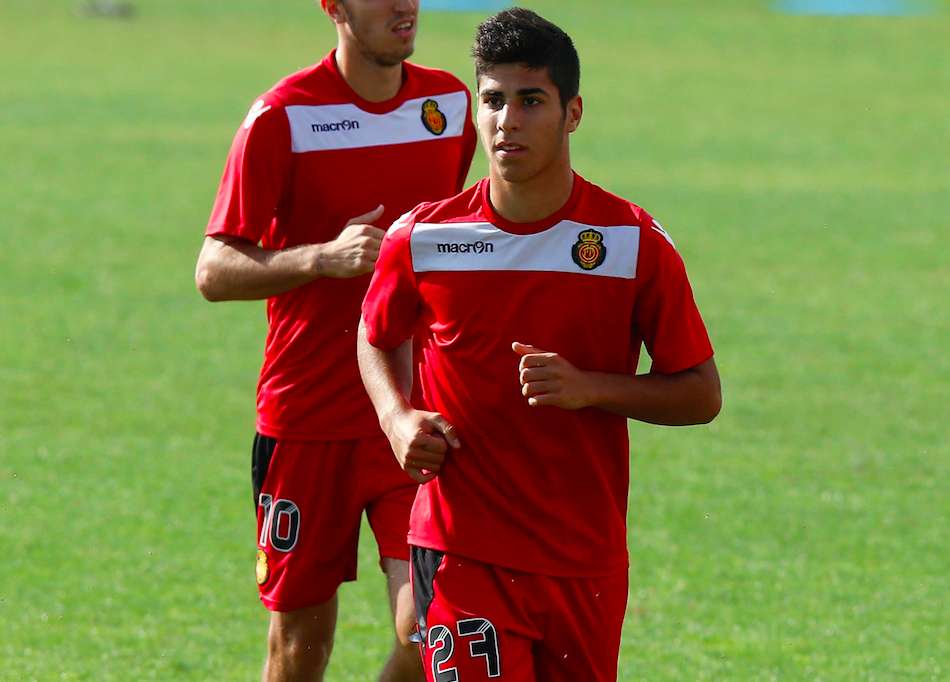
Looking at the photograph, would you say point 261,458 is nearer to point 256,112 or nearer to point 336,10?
point 256,112

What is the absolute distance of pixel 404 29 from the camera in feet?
21.4

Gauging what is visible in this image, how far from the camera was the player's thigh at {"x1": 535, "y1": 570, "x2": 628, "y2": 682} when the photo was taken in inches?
202

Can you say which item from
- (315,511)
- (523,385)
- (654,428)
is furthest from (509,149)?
(654,428)

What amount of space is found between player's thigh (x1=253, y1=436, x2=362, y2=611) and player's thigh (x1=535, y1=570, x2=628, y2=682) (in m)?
1.58

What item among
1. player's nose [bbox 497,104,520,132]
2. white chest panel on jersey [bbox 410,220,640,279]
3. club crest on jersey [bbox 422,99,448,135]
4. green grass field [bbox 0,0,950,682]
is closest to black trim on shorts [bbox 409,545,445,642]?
white chest panel on jersey [bbox 410,220,640,279]

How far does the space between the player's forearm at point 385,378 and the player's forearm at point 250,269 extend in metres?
0.67

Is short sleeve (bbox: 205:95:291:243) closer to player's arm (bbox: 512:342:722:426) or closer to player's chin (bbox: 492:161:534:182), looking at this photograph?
player's chin (bbox: 492:161:534:182)

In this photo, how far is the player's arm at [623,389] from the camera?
16.1ft

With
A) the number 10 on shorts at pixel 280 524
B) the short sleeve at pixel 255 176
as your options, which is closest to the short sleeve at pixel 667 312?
the short sleeve at pixel 255 176

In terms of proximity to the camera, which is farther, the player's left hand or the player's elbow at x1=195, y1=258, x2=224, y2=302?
the player's elbow at x1=195, y1=258, x2=224, y2=302

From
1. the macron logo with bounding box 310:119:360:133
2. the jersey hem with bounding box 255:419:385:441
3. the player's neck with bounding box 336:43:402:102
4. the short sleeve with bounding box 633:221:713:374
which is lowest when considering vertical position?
the jersey hem with bounding box 255:419:385:441

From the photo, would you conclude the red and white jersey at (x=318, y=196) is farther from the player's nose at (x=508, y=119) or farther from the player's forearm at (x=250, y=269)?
the player's nose at (x=508, y=119)

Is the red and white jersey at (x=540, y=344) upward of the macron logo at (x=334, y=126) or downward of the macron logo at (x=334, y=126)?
downward

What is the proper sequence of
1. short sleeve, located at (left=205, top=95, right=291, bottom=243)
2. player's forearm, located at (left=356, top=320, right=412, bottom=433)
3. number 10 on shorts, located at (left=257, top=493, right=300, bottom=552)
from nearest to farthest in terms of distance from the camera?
player's forearm, located at (left=356, top=320, right=412, bottom=433) < short sleeve, located at (left=205, top=95, right=291, bottom=243) < number 10 on shorts, located at (left=257, top=493, right=300, bottom=552)
